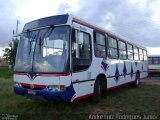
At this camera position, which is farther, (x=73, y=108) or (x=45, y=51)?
(x=73, y=108)

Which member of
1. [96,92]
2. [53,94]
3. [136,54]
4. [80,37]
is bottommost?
[96,92]

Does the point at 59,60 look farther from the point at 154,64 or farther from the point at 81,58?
the point at 154,64

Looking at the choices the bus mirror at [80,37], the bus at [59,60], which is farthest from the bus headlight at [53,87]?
the bus mirror at [80,37]

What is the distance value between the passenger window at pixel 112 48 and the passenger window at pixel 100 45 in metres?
0.69

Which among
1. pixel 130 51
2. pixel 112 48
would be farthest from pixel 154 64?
pixel 112 48

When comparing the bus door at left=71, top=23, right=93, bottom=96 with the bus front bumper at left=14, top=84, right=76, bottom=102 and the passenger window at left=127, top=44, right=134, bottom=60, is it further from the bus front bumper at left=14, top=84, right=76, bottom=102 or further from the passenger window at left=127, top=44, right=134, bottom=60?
the passenger window at left=127, top=44, right=134, bottom=60

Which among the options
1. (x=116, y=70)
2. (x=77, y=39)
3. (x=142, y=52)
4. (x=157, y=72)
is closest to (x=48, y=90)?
(x=77, y=39)

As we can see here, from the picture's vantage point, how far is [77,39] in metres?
8.05

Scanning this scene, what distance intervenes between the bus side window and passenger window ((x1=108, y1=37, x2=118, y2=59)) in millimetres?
2289

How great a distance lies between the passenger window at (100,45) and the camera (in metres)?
9.75

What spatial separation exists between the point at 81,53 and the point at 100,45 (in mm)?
1977

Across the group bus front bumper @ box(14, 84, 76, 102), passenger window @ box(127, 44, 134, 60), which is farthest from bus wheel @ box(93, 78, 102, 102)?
passenger window @ box(127, 44, 134, 60)

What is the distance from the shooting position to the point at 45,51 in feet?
26.0

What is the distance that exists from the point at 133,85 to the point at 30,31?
9385 millimetres
